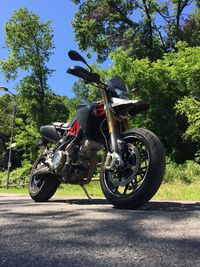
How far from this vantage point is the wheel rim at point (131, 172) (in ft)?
15.0

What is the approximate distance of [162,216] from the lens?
3746 millimetres

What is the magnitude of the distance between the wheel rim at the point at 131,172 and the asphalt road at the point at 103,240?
63cm

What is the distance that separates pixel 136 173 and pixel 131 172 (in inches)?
3.5

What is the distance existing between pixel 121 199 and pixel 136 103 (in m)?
1.09

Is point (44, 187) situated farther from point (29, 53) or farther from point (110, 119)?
point (29, 53)

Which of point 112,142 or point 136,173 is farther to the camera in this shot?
point 112,142

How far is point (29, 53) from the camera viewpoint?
4262cm

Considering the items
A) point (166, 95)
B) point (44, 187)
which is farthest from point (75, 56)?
point (166, 95)

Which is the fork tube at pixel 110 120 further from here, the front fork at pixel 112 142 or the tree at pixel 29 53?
the tree at pixel 29 53

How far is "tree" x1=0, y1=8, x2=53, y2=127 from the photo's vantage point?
137ft

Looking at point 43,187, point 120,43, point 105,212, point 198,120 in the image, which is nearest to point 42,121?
point 120,43

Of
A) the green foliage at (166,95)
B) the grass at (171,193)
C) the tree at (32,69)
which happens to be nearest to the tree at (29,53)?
the tree at (32,69)

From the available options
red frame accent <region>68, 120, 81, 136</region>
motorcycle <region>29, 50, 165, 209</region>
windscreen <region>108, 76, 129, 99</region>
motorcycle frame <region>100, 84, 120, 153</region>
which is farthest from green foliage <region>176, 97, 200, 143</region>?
motorcycle frame <region>100, 84, 120, 153</region>

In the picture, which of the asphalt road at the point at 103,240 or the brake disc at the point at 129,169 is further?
the brake disc at the point at 129,169
